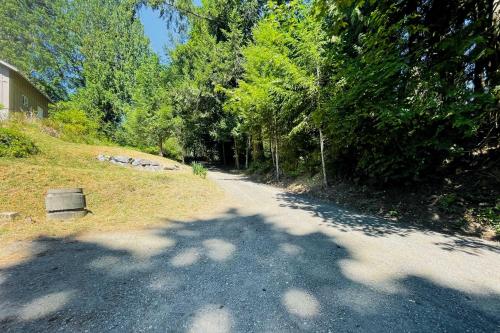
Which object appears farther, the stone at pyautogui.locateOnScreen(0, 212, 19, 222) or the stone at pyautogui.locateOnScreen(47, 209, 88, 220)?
the stone at pyautogui.locateOnScreen(47, 209, 88, 220)

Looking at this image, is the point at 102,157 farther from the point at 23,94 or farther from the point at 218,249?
the point at 23,94

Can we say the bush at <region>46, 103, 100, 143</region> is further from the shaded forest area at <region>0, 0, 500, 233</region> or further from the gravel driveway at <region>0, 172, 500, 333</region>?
the gravel driveway at <region>0, 172, 500, 333</region>

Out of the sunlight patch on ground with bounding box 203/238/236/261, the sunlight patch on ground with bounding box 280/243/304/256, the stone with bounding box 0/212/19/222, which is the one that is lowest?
the sunlight patch on ground with bounding box 280/243/304/256

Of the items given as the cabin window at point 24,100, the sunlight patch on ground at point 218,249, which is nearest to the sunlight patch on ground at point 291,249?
the sunlight patch on ground at point 218,249

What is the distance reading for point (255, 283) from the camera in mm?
2871

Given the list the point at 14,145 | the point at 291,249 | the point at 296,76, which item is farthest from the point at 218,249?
the point at 14,145

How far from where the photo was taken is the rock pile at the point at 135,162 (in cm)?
1113

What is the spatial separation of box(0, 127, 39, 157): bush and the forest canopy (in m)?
9.06

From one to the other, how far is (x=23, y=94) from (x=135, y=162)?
42.1 feet

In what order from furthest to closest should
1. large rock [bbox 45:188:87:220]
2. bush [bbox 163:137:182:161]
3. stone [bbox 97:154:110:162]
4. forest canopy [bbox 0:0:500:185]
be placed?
bush [bbox 163:137:182:161] → stone [bbox 97:154:110:162] → forest canopy [bbox 0:0:500:185] → large rock [bbox 45:188:87:220]

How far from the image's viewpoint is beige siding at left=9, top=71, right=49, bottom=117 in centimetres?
1532

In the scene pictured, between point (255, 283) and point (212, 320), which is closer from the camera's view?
point (212, 320)

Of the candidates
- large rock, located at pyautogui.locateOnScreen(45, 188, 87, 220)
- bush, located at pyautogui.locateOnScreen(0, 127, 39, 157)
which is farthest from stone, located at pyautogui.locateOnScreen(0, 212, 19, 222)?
bush, located at pyautogui.locateOnScreen(0, 127, 39, 157)

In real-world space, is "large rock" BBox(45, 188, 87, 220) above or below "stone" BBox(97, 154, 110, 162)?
below
